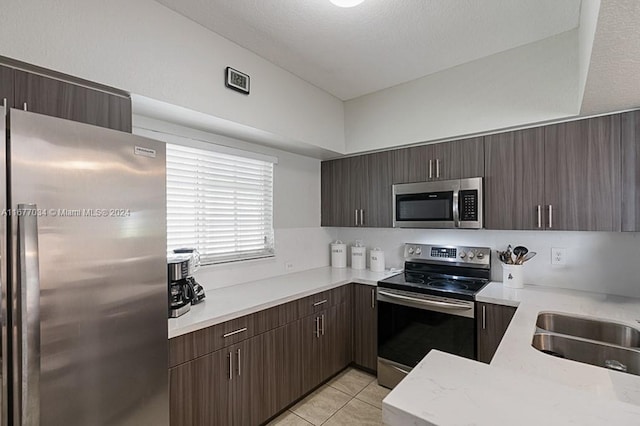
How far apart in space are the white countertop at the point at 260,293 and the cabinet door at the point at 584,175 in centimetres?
144

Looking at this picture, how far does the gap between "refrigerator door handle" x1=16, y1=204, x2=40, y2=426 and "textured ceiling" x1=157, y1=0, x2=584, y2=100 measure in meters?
1.40

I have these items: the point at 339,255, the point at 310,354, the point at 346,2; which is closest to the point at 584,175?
the point at 346,2

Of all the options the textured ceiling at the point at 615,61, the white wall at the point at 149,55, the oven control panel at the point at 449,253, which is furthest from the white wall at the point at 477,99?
the oven control panel at the point at 449,253

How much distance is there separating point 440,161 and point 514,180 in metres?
0.57

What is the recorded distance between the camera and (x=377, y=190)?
2982 mm

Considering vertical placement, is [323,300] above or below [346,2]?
below

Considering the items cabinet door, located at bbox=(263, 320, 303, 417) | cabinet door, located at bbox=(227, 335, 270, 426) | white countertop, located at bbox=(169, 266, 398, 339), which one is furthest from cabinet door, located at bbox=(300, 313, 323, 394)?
cabinet door, located at bbox=(227, 335, 270, 426)

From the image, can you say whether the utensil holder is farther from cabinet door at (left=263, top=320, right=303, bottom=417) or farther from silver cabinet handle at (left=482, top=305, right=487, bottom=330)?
cabinet door at (left=263, top=320, right=303, bottom=417)

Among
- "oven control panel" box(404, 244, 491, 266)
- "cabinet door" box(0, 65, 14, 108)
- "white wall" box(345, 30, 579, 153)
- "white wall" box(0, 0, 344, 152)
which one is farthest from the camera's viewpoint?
"oven control panel" box(404, 244, 491, 266)

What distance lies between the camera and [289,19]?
185 cm

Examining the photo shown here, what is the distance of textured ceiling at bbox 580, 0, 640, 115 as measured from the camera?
38.5 inches

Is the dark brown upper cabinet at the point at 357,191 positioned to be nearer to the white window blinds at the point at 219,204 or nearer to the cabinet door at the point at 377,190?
the cabinet door at the point at 377,190

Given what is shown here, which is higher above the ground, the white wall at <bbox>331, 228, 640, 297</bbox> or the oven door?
the white wall at <bbox>331, 228, 640, 297</bbox>

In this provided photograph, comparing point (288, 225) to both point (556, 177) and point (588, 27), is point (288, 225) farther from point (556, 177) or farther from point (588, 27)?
point (588, 27)
